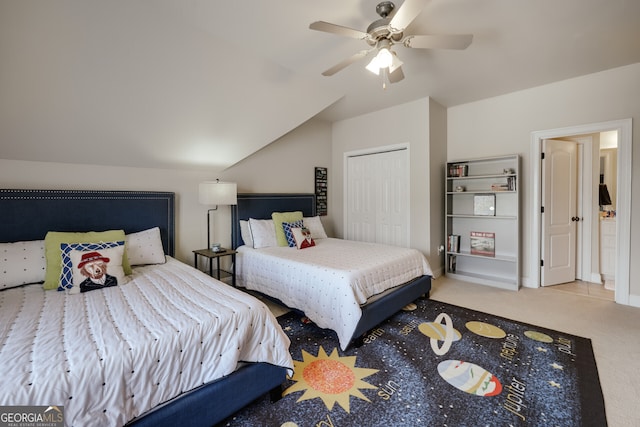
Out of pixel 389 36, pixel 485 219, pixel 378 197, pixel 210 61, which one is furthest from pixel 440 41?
pixel 485 219

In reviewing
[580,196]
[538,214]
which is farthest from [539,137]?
[580,196]

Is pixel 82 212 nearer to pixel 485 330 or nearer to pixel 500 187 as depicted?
pixel 485 330

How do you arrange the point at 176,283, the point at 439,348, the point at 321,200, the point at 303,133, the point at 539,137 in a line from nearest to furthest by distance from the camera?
the point at 176,283, the point at 439,348, the point at 539,137, the point at 303,133, the point at 321,200

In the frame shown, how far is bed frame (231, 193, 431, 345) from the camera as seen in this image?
2.44 metres

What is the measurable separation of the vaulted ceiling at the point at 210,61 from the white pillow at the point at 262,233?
921mm

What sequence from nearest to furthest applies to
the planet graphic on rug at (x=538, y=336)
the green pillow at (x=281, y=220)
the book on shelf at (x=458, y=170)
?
the planet graphic on rug at (x=538, y=336) < the green pillow at (x=281, y=220) < the book on shelf at (x=458, y=170)

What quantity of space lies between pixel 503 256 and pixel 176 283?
13.0ft

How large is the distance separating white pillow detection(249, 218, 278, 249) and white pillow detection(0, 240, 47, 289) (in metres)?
1.89

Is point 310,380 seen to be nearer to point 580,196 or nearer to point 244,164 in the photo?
point 244,164

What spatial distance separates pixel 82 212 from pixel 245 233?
5.43 feet

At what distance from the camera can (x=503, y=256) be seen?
3855 mm

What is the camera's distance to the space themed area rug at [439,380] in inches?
63.1

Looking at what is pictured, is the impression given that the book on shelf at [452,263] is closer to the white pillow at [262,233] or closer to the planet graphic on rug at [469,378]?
the planet graphic on rug at [469,378]

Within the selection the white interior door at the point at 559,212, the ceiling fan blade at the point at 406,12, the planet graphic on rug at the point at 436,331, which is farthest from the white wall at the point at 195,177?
the white interior door at the point at 559,212
